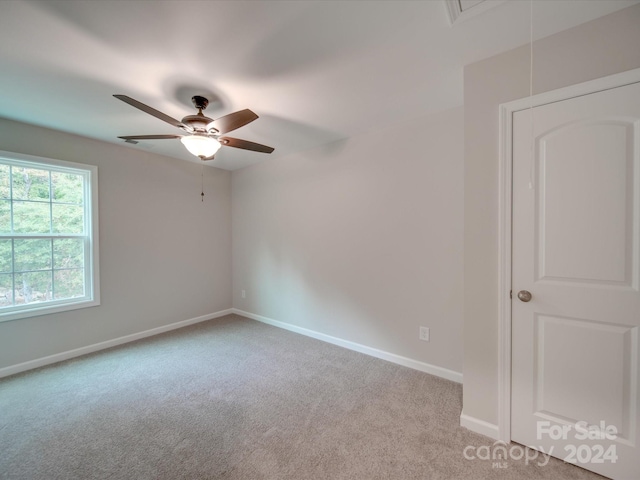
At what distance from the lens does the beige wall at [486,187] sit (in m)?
1.53

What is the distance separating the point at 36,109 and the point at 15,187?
35.1 inches

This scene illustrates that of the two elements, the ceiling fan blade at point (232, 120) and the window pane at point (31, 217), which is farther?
the window pane at point (31, 217)

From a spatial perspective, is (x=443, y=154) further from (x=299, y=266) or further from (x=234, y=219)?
(x=234, y=219)

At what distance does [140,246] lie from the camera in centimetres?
346

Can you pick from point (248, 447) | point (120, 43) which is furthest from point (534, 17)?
point (248, 447)

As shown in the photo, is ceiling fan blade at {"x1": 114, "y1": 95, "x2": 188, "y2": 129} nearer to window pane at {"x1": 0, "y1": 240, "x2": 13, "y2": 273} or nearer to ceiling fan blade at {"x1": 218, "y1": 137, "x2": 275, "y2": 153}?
ceiling fan blade at {"x1": 218, "y1": 137, "x2": 275, "y2": 153}

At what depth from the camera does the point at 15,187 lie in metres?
2.64

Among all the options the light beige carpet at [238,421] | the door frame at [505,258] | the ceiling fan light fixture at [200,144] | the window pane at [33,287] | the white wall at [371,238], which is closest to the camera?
the light beige carpet at [238,421]

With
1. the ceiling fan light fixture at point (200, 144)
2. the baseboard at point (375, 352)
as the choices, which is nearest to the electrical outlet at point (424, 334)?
the baseboard at point (375, 352)

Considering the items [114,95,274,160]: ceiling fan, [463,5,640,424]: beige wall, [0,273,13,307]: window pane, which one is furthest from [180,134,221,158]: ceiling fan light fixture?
[0,273,13,307]: window pane

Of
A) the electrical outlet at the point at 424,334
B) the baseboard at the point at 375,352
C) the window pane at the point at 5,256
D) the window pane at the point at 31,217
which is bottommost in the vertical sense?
the baseboard at the point at 375,352

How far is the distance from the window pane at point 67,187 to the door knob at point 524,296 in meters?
4.33

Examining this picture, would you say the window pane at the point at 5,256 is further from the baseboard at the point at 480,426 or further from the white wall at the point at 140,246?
the baseboard at the point at 480,426

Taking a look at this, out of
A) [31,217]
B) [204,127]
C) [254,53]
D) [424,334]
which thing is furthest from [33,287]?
[424,334]
